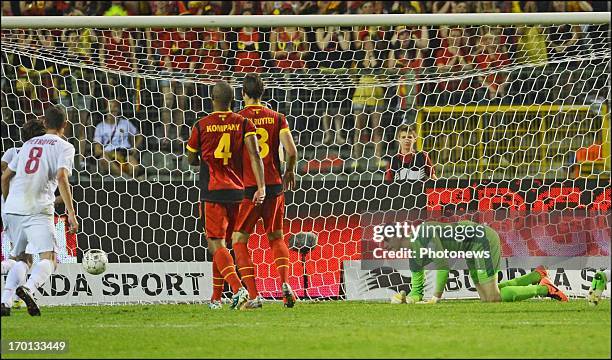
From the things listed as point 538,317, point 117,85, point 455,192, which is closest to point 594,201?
point 455,192

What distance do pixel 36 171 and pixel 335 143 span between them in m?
3.60

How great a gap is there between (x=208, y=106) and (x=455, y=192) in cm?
258

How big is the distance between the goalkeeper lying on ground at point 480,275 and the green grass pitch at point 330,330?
0.12 metres

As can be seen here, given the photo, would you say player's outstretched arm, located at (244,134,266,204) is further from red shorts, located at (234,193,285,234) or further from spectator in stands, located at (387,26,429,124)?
spectator in stands, located at (387,26,429,124)

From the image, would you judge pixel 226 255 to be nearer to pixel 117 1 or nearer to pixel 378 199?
pixel 378 199

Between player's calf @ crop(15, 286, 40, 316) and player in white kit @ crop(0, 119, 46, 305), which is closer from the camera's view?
player's calf @ crop(15, 286, 40, 316)

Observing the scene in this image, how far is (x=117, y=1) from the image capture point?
46.0ft

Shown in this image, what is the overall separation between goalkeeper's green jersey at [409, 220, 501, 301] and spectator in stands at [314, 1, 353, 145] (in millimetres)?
1873

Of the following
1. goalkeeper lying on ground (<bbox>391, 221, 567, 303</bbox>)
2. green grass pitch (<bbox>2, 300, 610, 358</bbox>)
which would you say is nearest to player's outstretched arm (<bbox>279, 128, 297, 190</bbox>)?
green grass pitch (<bbox>2, 300, 610, 358</bbox>)

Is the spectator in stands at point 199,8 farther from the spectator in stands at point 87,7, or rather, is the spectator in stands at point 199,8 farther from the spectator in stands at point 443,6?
the spectator in stands at point 443,6

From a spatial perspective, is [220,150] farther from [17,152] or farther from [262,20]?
[17,152]

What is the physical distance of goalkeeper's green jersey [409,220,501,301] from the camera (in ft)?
29.4

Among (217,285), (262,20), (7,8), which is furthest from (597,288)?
(7,8)

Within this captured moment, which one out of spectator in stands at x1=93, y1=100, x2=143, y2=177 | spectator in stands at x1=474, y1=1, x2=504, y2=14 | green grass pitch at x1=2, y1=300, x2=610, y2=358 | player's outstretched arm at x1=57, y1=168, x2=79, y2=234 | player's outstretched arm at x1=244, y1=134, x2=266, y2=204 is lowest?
green grass pitch at x1=2, y1=300, x2=610, y2=358
